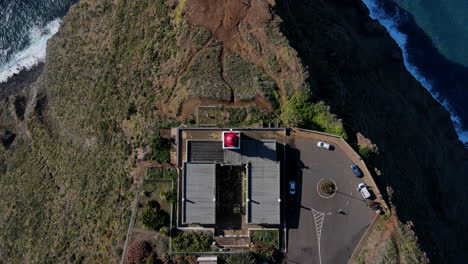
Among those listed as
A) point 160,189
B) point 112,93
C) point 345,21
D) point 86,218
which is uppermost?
point 345,21

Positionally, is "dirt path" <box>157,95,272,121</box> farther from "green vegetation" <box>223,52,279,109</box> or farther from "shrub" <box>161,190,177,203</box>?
"shrub" <box>161,190,177,203</box>

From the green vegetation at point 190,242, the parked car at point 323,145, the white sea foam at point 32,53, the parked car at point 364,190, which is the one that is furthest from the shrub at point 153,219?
the white sea foam at point 32,53

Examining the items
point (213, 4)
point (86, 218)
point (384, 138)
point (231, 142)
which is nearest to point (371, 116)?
point (384, 138)

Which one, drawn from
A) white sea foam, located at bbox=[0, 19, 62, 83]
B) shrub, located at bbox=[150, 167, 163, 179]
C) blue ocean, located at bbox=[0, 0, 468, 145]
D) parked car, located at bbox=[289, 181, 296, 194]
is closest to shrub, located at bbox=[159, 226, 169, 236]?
shrub, located at bbox=[150, 167, 163, 179]

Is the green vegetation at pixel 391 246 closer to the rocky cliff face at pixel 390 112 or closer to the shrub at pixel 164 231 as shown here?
the rocky cliff face at pixel 390 112

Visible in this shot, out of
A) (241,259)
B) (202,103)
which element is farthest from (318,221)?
(202,103)

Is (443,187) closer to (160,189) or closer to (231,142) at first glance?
(231,142)
